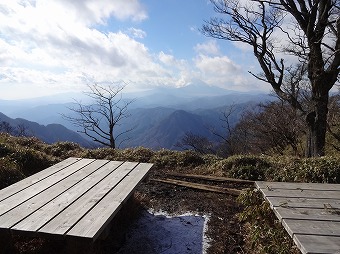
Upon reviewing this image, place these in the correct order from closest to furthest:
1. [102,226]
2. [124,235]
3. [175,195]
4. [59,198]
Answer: [102,226] → [59,198] → [124,235] → [175,195]

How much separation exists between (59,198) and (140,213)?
210 cm

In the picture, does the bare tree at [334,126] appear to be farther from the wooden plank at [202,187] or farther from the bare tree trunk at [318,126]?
the wooden plank at [202,187]

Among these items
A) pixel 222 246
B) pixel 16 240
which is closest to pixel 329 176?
pixel 222 246

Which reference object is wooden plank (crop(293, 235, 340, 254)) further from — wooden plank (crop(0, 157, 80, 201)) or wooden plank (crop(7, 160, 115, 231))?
wooden plank (crop(0, 157, 80, 201))

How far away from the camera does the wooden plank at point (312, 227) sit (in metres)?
2.99

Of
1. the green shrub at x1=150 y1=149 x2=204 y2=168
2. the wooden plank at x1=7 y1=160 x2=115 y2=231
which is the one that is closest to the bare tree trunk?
the green shrub at x1=150 y1=149 x2=204 y2=168

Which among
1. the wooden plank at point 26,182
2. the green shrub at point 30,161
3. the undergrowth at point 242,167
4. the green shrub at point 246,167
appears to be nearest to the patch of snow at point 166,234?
the undergrowth at point 242,167

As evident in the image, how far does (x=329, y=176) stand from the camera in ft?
23.4

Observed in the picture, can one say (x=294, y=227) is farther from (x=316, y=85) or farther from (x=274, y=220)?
(x=316, y=85)

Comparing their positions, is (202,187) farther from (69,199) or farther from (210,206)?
(69,199)

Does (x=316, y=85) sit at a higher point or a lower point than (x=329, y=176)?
higher

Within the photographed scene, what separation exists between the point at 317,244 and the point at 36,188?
355 cm

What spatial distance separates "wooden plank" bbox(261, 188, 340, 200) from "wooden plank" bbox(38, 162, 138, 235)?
2.27 m

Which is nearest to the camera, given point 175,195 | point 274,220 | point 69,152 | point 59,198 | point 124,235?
point 59,198
